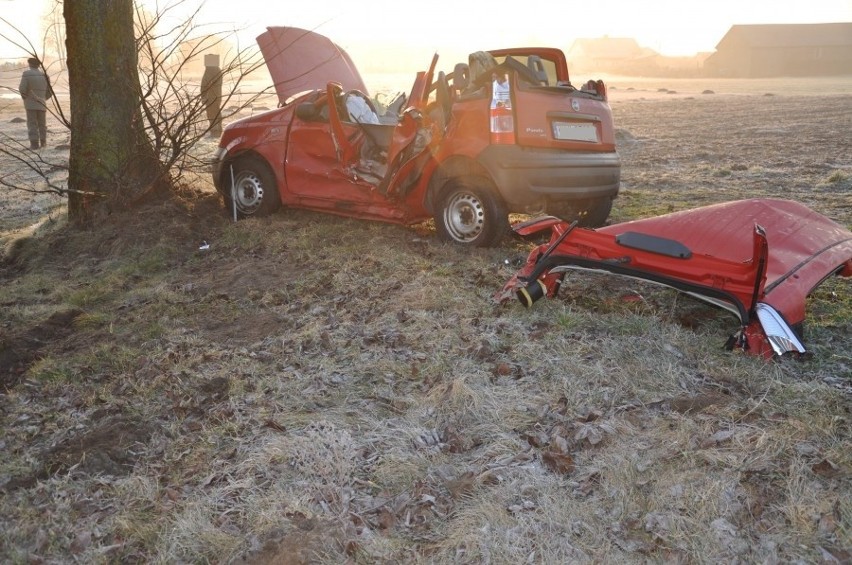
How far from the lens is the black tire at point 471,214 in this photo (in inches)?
260

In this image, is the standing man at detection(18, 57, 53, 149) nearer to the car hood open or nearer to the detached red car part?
the car hood open

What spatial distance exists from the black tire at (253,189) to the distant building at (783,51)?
8237 cm

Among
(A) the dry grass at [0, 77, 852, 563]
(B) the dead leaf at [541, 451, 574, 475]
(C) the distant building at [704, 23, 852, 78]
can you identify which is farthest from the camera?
Answer: (C) the distant building at [704, 23, 852, 78]

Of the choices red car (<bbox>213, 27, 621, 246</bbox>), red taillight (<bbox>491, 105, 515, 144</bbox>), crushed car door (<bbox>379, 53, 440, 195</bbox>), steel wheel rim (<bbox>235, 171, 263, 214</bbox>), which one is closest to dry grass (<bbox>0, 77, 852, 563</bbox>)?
red car (<bbox>213, 27, 621, 246</bbox>)

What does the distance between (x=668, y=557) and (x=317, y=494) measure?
57.6 inches

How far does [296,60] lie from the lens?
8352 mm

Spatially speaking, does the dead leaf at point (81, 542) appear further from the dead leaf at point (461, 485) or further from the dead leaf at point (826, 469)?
the dead leaf at point (826, 469)

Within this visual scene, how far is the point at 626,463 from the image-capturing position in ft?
10.7

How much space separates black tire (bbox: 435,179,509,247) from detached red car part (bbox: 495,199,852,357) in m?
1.15

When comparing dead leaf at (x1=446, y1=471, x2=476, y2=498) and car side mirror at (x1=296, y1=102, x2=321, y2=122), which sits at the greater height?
car side mirror at (x1=296, y1=102, x2=321, y2=122)

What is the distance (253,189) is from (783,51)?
278 ft

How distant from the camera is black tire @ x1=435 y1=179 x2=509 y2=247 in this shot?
6.60 meters

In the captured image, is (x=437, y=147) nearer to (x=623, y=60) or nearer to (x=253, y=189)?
(x=253, y=189)

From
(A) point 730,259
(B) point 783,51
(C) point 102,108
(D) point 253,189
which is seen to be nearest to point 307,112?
(D) point 253,189
